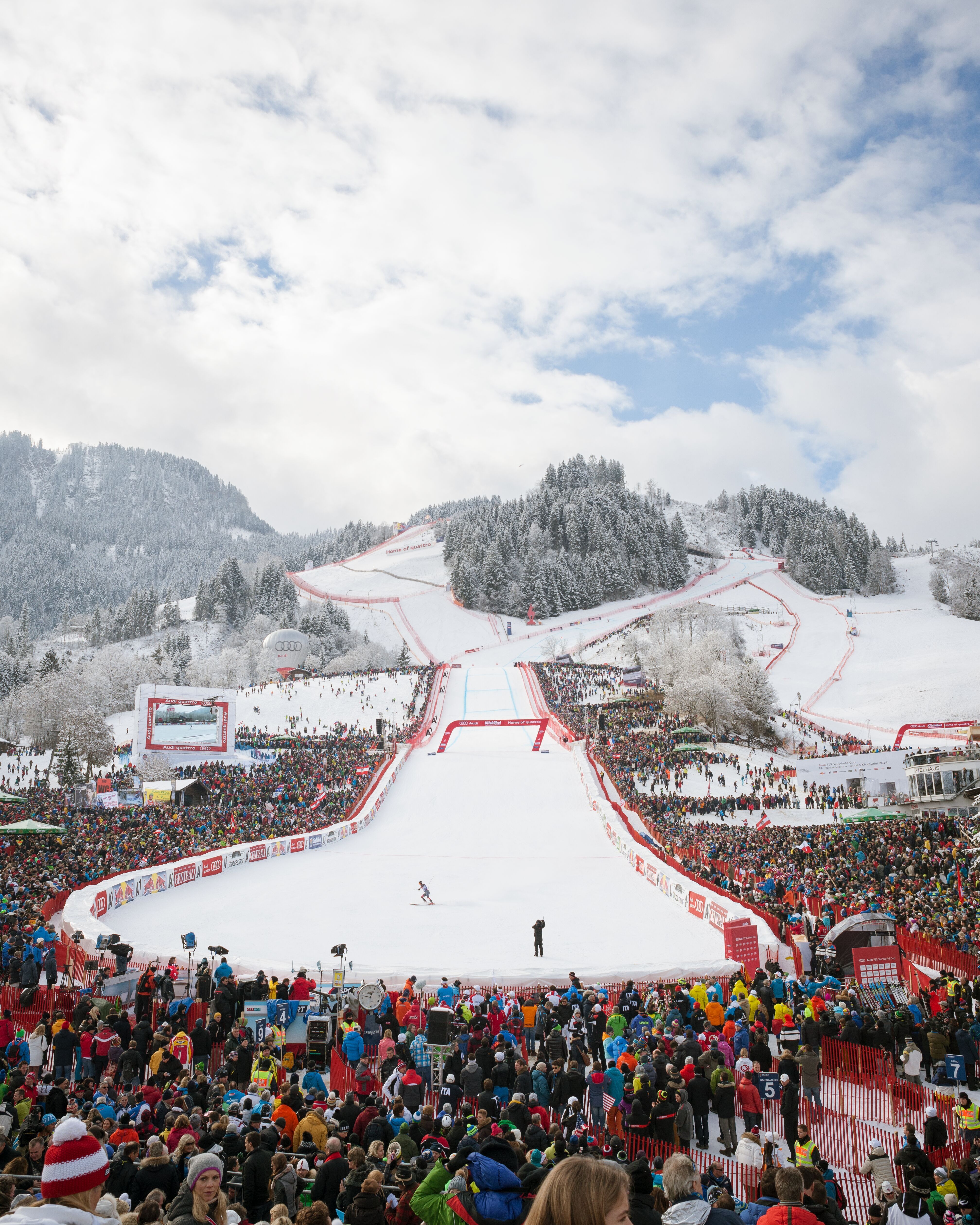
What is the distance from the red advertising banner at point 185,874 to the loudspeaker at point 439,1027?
1344 cm

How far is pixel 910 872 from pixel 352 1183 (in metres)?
18.0

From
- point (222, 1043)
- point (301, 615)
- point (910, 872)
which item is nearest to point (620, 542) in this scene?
point (301, 615)

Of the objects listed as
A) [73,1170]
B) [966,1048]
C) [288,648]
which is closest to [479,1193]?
[73,1170]

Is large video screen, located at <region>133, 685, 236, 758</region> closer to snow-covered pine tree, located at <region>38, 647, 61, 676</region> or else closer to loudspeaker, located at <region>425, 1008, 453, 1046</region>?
snow-covered pine tree, located at <region>38, 647, 61, 676</region>

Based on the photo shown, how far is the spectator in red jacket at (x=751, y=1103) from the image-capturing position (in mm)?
8062

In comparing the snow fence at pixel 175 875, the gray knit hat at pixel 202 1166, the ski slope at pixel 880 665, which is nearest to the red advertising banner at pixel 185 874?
the snow fence at pixel 175 875

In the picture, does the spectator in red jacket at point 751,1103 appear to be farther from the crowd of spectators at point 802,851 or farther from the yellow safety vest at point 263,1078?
the crowd of spectators at point 802,851

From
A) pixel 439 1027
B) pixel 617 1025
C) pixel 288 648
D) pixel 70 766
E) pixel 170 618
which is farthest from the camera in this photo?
pixel 170 618

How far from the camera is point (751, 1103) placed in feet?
26.5

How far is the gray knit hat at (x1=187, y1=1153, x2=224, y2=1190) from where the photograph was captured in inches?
152

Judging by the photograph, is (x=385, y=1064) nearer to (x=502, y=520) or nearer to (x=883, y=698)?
(x=883, y=698)

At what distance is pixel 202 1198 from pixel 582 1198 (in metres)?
2.50

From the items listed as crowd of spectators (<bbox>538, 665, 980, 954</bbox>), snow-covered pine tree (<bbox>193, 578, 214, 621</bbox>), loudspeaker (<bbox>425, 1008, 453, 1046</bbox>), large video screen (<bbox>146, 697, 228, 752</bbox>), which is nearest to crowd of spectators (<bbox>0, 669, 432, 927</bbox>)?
large video screen (<bbox>146, 697, 228, 752</bbox>)

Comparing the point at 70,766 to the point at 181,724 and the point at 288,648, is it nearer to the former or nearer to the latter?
the point at 181,724
